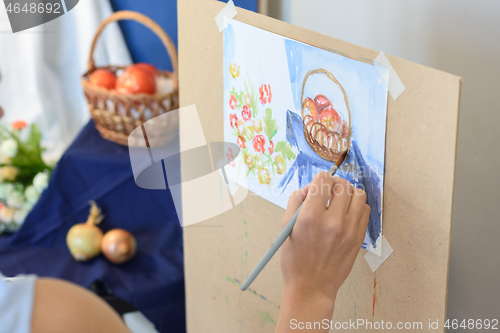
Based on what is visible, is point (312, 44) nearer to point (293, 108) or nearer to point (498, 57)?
point (293, 108)

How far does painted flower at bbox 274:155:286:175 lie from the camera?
54 cm

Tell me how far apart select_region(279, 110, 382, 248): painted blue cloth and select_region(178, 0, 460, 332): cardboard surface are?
1cm

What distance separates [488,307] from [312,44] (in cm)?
42

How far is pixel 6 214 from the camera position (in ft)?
4.14

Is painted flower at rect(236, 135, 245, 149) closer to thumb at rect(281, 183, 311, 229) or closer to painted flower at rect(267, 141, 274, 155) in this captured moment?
painted flower at rect(267, 141, 274, 155)

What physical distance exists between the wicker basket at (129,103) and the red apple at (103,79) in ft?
0.06

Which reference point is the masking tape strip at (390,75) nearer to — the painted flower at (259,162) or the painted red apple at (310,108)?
the painted red apple at (310,108)

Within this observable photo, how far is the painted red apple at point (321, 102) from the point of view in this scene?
0.46 metres

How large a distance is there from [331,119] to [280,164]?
10 cm

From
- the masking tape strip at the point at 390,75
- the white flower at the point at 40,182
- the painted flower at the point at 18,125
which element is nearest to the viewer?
the masking tape strip at the point at 390,75

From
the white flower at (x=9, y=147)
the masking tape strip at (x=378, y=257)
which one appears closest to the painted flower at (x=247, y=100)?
the masking tape strip at (x=378, y=257)

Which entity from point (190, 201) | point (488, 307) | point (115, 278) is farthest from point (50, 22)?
point (488, 307)

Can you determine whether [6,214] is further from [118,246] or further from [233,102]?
[233,102]

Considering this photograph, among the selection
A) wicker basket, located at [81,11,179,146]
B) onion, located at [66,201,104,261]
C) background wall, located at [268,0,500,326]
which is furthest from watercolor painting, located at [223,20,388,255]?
onion, located at [66,201,104,261]
